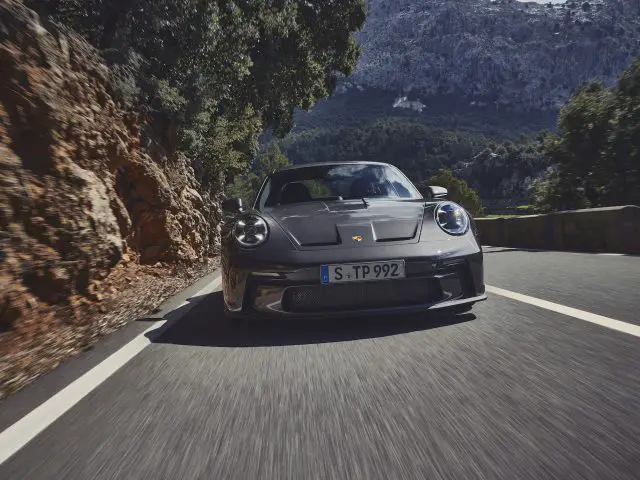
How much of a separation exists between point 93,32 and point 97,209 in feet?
16.5

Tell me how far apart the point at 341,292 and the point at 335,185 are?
1.98 metres

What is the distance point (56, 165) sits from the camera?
227 inches

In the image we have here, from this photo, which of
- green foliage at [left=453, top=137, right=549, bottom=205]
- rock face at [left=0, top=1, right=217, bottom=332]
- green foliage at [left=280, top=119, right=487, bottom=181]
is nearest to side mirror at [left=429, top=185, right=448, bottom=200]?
rock face at [left=0, top=1, right=217, bottom=332]

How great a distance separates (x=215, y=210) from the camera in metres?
16.7

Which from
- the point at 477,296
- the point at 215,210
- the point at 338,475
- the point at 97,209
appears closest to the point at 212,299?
the point at 97,209

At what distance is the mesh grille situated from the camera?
3801mm

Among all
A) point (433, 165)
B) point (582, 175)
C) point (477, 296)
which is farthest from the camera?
point (433, 165)

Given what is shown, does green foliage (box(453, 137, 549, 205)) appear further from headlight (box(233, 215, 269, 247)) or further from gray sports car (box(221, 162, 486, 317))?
headlight (box(233, 215, 269, 247))

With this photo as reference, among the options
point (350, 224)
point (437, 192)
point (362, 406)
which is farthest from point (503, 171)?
point (362, 406)

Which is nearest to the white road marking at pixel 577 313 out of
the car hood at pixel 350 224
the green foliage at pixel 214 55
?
the car hood at pixel 350 224

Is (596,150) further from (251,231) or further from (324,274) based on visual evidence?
(324,274)

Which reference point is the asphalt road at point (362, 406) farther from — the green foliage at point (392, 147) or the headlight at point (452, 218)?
the green foliage at point (392, 147)

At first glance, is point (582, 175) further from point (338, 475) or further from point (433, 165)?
point (433, 165)

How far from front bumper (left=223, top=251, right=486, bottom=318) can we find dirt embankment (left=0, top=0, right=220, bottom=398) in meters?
1.20
